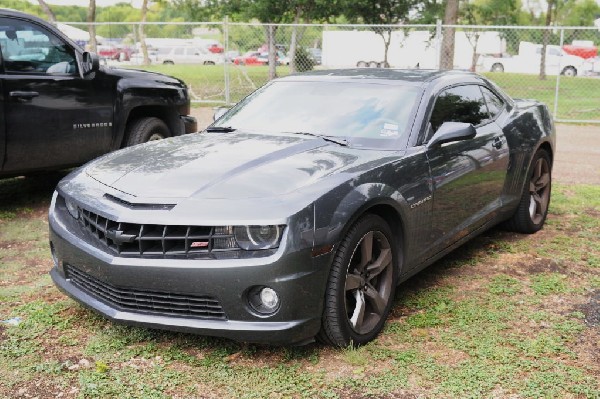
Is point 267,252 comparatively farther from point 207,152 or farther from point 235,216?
point 207,152

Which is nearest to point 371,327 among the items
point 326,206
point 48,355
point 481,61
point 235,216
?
point 326,206

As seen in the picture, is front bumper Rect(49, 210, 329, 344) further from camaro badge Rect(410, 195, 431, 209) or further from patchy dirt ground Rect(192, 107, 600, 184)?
patchy dirt ground Rect(192, 107, 600, 184)

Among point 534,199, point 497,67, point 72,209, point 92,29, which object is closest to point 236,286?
point 72,209

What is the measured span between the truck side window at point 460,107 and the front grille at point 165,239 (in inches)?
75.4

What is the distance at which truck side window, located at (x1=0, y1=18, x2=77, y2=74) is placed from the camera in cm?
620

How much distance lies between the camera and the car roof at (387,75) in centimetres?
485

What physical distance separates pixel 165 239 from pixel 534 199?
12.9ft

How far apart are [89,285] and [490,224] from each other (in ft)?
10.3

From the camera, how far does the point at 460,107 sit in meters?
5.04

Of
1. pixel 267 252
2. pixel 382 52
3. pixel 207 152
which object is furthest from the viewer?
pixel 382 52

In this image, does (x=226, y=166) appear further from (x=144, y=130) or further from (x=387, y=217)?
(x=144, y=130)

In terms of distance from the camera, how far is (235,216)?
3.26 metres

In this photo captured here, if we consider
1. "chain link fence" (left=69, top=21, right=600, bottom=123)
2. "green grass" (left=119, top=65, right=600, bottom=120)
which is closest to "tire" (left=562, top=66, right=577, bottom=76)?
"chain link fence" (left=69, top=21, right=600, bottom=123)

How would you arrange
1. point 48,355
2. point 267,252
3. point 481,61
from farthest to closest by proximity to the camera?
point 481,61, point 48,355, point 267,252
